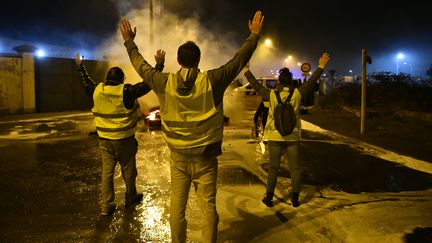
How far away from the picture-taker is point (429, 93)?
14.6 m

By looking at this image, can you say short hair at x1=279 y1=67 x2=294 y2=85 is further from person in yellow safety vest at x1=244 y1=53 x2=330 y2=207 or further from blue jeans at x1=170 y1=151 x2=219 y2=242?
blue jeans at x1=170 y1=151 x2=219 y2=242

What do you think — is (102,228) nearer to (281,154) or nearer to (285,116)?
(281,154)

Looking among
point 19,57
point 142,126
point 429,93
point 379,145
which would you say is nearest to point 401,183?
point 379,145

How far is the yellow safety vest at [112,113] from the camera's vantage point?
14.3ft

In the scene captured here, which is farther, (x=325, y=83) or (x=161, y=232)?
(x=325, y=83)

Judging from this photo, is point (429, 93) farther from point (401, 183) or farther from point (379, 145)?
point (401, 183)

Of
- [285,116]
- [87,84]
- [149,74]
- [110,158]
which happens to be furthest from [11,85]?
[149,74]

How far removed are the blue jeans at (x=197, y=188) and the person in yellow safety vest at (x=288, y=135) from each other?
168cm

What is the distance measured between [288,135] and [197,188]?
5.87 ft

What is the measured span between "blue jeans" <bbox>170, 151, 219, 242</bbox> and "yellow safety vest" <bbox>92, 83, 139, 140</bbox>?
1.39m

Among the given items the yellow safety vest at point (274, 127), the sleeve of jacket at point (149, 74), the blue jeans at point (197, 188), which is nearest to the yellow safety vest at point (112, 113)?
the sleeve of jacket at point (149, 74)

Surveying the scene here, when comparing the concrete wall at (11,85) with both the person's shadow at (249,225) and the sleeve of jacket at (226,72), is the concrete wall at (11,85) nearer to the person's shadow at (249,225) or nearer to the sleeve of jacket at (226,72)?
the person's shadow at (249,225)

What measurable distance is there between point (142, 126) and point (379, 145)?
7.43m

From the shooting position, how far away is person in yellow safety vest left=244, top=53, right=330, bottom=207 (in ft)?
15.1
